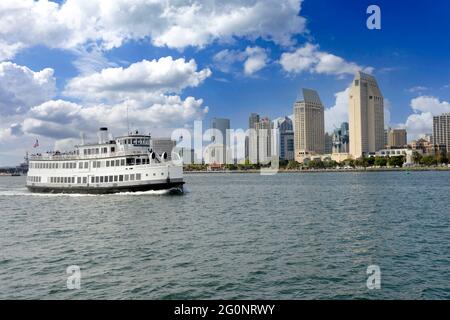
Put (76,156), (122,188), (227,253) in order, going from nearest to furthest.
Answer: (227,253)
(122,188)
(76,156)

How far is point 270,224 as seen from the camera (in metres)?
32.5

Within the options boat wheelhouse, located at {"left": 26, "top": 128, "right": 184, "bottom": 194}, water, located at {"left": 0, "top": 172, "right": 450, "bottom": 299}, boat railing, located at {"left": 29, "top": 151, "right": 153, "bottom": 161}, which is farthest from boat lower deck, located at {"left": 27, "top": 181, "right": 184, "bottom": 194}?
water, located at {"left": 0, "top": 172, "right": 450, "bottom": 299}

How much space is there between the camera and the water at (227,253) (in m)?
16.8

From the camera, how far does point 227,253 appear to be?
890 inches

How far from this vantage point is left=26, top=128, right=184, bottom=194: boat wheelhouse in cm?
5512

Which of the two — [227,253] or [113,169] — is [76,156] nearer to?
[113,169]

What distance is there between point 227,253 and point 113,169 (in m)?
38.4

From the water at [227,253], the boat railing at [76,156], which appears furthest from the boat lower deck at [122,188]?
the water at [227,253]

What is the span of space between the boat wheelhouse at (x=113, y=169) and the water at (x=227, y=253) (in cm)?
1479

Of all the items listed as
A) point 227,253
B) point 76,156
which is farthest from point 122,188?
point 227,253

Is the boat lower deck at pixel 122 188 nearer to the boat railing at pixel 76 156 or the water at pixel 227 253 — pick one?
the boat railing at pixel 76 156
